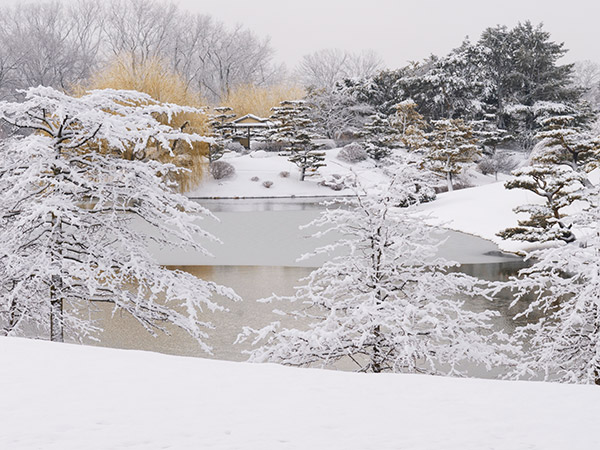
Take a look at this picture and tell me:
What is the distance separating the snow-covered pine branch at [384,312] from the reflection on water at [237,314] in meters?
1.92

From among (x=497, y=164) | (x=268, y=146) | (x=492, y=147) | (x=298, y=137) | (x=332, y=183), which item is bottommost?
(x=332, y=183)

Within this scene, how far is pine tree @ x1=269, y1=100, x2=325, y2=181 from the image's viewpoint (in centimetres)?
3466

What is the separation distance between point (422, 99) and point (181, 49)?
100ft

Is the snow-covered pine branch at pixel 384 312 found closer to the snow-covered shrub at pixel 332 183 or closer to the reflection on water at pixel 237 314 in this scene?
the reflection on water at pixel 237 314

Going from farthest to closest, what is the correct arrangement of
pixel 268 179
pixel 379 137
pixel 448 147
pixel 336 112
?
pixel 336 112 < pixel 379 137 < pixel 268 179 < pixel 448 147

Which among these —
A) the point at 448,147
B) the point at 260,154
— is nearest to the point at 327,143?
the point at 260,154

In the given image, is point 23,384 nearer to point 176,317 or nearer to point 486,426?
point 486,426

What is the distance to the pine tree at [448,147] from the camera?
93.2 feet

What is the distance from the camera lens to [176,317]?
651cm

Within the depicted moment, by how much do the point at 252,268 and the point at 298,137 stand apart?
21.3 metres

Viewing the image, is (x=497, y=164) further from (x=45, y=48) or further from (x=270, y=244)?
(x=45, y=48)

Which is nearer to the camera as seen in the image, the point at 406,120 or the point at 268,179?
the point at 268,179

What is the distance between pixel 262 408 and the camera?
9.49 feet

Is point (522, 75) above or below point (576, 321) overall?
above
